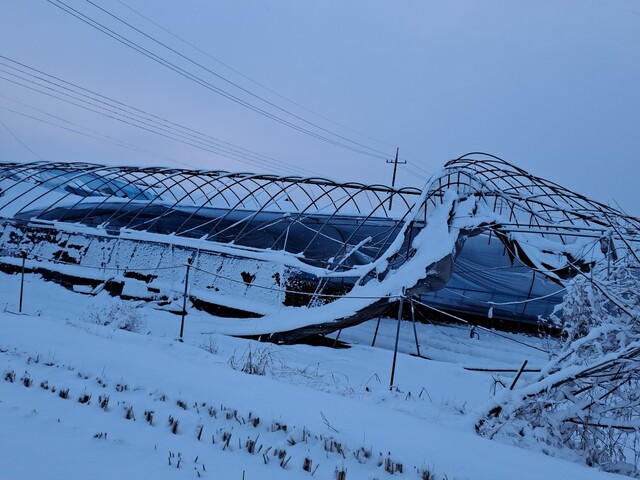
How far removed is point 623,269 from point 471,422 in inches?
98.3

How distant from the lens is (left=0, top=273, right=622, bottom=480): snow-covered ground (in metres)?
3.05

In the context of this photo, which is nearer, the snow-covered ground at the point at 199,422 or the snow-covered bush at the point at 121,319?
the snow-covered ground at the point at 199,422

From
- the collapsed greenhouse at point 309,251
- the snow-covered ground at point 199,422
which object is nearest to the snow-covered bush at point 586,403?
the snow-covered ground at point 199,422

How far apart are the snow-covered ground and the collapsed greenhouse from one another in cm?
290

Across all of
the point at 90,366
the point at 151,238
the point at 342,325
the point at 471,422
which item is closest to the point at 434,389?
the point at 342,325

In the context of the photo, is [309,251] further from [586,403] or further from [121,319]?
[586,403]

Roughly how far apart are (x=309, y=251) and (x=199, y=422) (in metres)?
8.82

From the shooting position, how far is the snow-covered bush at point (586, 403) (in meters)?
4.21

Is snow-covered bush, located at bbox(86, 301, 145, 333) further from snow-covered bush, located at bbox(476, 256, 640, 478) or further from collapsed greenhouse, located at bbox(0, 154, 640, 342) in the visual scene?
snow-covered bush, located at bbox(476, 256, 640, 478)

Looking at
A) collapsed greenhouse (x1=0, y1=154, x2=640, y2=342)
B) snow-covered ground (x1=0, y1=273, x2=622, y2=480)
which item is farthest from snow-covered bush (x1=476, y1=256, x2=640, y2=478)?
collapsed greenhouse (x1=0, y1=154, x2=640, y2=342)

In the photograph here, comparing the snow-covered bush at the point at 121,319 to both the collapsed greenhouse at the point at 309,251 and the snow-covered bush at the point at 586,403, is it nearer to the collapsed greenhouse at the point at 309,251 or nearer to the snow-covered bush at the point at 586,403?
the collapsed greenhouse at the point at 309,251

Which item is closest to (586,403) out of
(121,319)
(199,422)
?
(199,422)

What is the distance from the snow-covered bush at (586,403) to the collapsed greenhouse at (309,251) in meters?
3.89

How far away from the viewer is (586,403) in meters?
4.36
